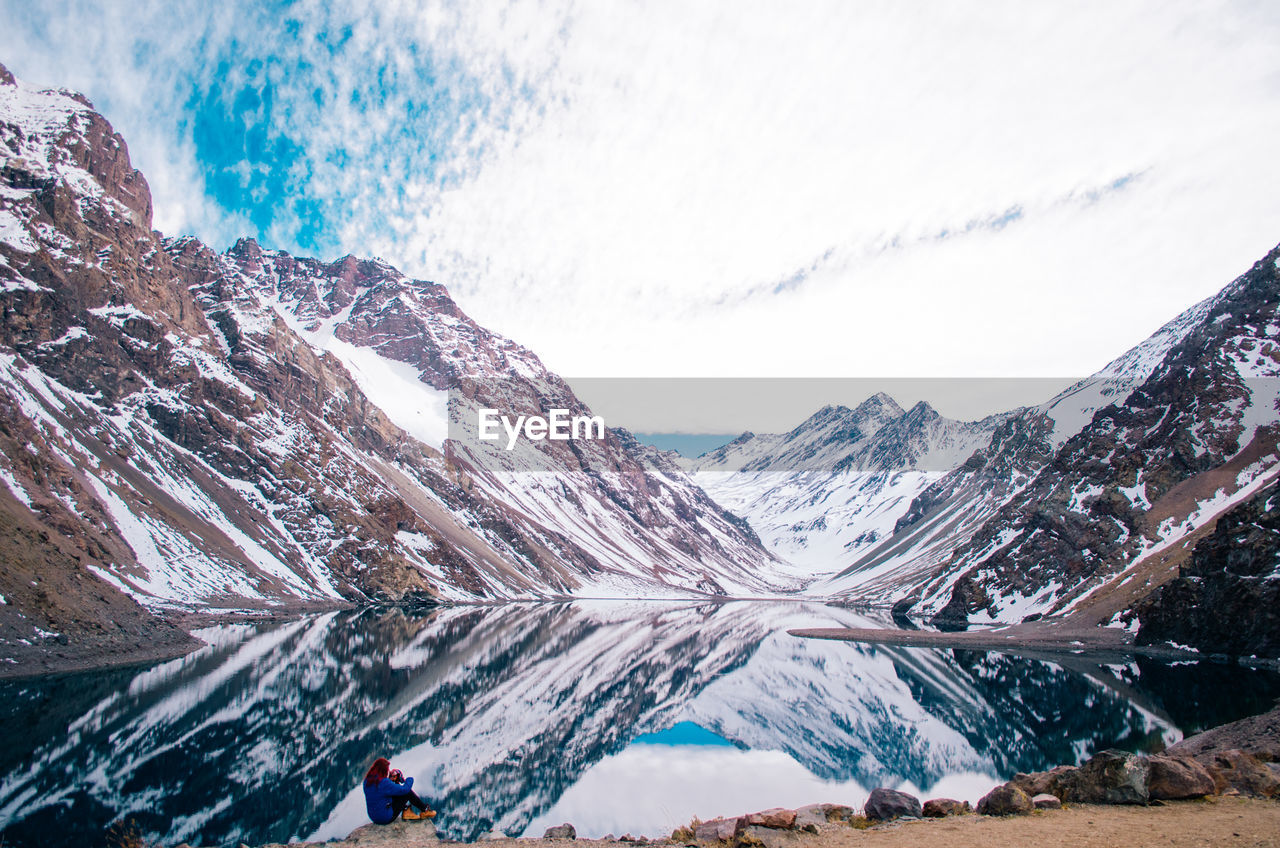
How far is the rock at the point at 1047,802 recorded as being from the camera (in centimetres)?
1697

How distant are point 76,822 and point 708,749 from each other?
28.1 m

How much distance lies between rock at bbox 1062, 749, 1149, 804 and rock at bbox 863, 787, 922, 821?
3926 mm

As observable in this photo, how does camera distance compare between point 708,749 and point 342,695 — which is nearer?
point 708,749

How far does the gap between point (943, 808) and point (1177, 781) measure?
568cm

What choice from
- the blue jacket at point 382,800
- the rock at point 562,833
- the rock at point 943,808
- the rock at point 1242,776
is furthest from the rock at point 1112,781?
the blue jacket at point 382,800

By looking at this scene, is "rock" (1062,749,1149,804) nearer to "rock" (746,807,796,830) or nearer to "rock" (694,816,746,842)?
"rock" (746,807,796,830)

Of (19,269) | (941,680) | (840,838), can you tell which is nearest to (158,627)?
(840,838)

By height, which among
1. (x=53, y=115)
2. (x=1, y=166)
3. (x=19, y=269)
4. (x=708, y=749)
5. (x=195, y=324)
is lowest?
(x=708, y=749)

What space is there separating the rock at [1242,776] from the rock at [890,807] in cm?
744

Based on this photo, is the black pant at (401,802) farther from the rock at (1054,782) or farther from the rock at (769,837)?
the rock at (1054,782)

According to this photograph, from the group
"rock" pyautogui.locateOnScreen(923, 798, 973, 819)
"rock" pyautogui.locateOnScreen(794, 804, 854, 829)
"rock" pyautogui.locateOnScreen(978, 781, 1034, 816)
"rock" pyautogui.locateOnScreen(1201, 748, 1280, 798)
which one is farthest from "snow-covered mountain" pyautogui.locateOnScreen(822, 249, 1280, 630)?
"rock" pyautogui.locateOnScreen(794, 804, 854, 829)

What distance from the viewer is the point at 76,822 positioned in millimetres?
21578

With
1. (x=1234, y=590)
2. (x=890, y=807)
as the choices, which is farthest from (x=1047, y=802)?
(x=1234, y=590)

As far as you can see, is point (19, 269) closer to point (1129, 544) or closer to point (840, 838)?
point (840, 838)
